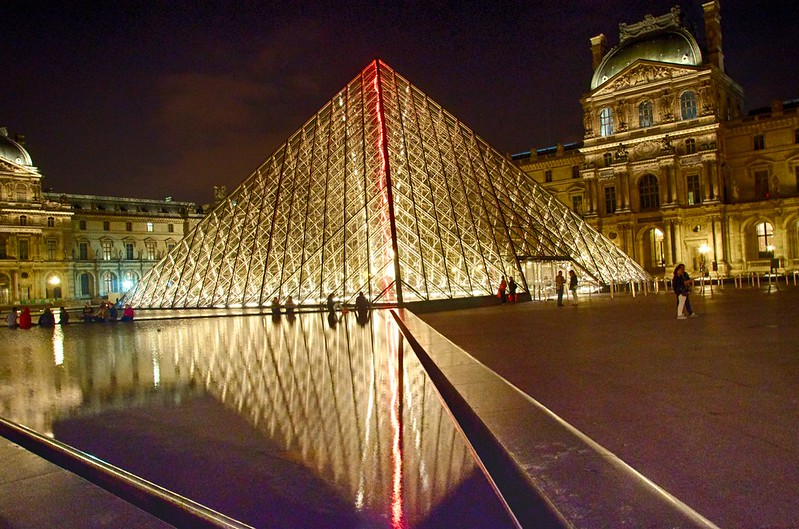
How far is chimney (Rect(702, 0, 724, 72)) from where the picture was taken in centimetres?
4481

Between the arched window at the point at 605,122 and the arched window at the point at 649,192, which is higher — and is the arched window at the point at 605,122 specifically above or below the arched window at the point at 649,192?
above

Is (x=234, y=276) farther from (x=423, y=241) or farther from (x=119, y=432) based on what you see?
(x=119, y=432)

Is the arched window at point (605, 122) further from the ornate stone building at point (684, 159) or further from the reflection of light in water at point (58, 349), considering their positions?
the reflection of light in water at point (58, 349)

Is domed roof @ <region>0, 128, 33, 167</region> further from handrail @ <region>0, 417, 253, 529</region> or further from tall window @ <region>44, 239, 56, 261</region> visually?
handrail @ <region>0, 417, 253, 529</region>

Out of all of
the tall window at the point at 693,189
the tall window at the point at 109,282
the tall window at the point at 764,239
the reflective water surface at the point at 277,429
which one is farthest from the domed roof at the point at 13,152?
the tall window at the point at 764,239

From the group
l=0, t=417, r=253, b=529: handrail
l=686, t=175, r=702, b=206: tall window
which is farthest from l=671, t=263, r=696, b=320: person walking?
l=686, t=175, r=702, b=206: tall window

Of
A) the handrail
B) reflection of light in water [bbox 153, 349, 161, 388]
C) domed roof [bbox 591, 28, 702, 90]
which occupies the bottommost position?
the handrail

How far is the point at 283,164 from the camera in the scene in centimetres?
2819

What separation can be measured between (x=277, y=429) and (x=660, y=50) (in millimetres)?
45642

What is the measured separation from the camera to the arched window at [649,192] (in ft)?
147

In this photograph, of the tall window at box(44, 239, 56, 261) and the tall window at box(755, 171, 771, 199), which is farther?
the tall window at box(44, 239, 56, 261)

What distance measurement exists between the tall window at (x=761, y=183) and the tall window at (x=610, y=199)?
28.6ft

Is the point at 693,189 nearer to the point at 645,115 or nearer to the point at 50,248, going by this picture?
the point at 645,115

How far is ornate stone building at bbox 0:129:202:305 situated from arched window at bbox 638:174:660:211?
44130 mm
